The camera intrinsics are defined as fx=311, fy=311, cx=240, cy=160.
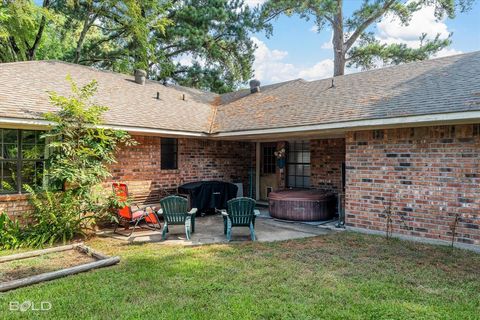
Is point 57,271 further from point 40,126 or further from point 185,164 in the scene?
point 185,164

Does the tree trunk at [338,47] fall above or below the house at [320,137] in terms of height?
above

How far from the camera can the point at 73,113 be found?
6.35 m

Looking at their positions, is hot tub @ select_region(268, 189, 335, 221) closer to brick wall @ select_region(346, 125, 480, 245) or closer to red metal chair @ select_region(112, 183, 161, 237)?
brick wall @ select_region(346, 125, 480, 245)

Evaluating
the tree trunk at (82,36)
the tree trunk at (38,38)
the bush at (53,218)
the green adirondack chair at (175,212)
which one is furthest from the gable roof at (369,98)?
the tree trunk at (38,38)

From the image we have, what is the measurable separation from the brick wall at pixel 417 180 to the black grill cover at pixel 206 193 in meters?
3.98

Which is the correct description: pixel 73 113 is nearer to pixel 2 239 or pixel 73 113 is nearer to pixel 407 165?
pixel 2 239

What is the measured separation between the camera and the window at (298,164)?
10.7 m

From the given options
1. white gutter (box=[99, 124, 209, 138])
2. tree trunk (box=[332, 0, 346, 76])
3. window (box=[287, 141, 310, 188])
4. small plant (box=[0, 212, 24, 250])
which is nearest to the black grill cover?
white gutter (box=[99, 124, 209, 138])

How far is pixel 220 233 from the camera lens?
7348 millimetres

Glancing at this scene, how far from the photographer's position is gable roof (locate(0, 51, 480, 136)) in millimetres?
6436

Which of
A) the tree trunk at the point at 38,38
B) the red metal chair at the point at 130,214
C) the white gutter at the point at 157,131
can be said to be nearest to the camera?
the red metal chair at the point at 130,214

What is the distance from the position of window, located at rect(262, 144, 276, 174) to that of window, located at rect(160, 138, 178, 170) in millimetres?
3720

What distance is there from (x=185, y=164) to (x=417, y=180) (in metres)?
6.60

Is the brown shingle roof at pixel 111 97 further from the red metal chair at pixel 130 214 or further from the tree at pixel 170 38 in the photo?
the tree at pixel 170 38
